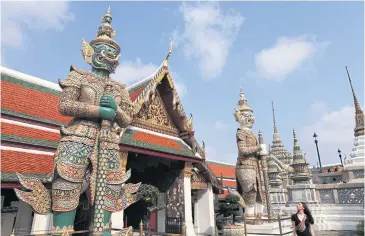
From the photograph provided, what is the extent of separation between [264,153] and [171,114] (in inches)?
154

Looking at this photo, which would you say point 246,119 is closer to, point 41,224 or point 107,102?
point 107,102

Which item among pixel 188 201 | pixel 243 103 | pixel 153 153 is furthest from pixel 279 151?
pixel 153 153

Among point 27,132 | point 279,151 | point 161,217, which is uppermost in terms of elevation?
point 279,151

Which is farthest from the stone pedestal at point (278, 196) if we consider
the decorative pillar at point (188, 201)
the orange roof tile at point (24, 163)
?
the orange roof tile at point (24, 163)

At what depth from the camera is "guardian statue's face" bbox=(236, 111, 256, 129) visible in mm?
10931

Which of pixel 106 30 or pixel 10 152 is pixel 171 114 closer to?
pixel 106 30

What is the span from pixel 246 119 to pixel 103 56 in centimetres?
691

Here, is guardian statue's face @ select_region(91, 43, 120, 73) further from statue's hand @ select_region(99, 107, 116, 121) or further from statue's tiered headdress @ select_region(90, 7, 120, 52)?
statue's hand @ select_region(99, 107, 116, 121)

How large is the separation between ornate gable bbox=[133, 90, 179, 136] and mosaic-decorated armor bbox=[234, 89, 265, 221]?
2625 mm

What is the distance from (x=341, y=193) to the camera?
12.8m

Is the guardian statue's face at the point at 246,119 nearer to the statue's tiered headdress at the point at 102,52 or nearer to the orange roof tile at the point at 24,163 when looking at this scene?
the statue's tiered headdress at the point at 102,52

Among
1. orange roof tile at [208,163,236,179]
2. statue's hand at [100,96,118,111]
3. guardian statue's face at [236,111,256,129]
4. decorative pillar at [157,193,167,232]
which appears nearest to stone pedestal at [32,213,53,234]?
statue's hand at [100,96,118,111]

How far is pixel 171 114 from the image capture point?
10125 mm

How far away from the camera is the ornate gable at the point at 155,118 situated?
902 cm
